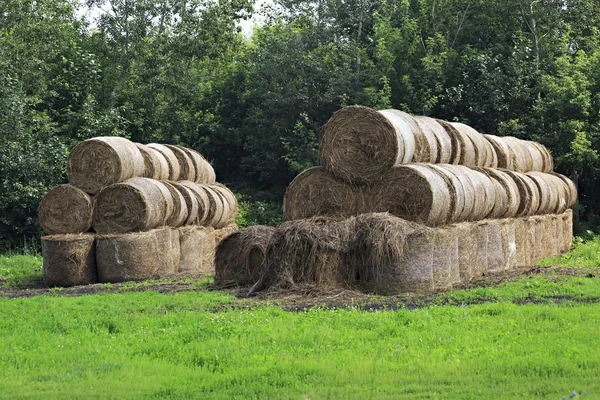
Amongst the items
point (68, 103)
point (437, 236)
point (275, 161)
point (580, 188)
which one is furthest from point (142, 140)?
point (437, 236)

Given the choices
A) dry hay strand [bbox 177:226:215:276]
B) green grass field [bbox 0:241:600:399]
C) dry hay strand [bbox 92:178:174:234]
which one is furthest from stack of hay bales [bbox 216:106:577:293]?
dry hay strand [bbox 177:226:215:276]

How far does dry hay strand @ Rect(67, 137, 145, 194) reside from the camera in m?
21.3

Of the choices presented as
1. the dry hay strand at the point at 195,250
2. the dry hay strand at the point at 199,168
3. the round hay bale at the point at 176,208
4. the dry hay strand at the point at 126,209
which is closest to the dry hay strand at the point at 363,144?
the dry hay strand at the point at 126,209

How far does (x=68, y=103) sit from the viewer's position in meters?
36.0

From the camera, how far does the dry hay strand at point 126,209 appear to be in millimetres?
20609

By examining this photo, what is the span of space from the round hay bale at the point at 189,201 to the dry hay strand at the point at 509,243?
7572mm

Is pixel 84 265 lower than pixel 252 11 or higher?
lower

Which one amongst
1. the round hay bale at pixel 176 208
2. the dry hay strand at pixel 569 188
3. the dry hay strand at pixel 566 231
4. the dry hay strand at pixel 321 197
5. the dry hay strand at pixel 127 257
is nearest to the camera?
the dry hay strand at pixel 321 197

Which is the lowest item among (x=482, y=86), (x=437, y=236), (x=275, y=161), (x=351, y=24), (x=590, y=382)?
(x=590, y=382)

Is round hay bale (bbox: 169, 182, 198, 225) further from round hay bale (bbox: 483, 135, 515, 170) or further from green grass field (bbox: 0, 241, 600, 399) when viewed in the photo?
green grass field (bbox: 0, 241, 600, 399)

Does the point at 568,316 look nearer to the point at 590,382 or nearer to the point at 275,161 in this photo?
the point at 590,382

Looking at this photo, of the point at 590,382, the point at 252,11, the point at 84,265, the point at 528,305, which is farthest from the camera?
the point at 252,11

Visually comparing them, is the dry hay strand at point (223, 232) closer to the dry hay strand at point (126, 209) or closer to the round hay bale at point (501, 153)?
the dry hay strand at point (126, 209)

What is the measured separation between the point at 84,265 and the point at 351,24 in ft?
81.4
